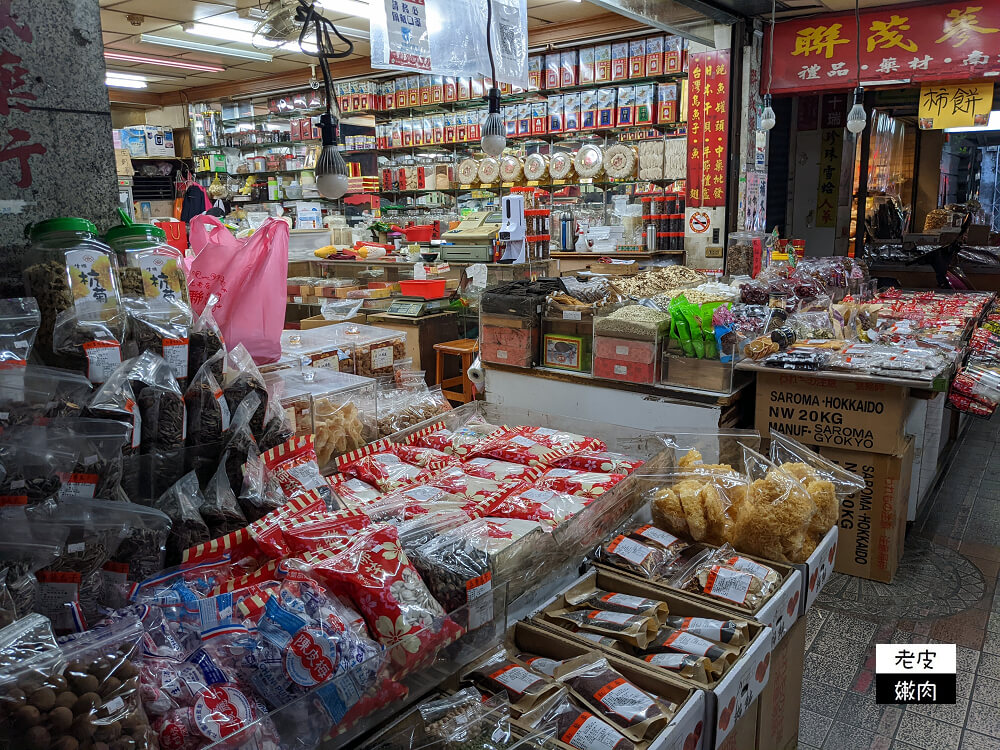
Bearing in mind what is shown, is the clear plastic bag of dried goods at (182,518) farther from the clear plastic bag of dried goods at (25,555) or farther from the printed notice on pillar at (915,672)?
the printed notice on pillar at (915,672)

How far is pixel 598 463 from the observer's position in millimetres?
1976

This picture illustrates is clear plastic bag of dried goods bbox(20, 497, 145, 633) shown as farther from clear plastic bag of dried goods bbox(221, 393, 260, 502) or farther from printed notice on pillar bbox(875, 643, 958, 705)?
printed notice on pillar bbox(875, 643, 958, 705)

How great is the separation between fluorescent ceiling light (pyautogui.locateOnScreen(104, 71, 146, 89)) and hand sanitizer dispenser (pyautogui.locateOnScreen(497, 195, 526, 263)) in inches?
272

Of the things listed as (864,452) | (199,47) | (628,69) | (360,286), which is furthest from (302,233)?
(864,452)

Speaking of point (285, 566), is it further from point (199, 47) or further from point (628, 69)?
point (199, 47)

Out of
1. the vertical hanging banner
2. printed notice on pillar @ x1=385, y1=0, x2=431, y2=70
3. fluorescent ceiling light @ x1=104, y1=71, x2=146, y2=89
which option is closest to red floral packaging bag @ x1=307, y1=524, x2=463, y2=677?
printed notice on pillar @ x1=385, y1=0, x2=431, y2=70

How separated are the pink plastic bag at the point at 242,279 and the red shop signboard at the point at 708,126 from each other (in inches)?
198

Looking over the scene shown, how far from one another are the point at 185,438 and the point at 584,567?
3.08 feet

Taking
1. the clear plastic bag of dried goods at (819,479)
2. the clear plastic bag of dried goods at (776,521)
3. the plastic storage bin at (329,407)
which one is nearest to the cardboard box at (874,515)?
the clear plastic bag of dried goods at (819,479)

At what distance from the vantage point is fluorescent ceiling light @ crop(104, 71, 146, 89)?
9645 mm

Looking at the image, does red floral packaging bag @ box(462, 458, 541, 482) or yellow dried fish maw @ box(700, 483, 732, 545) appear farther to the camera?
red floral packaging bag @ box(462, 458, 541, 482)

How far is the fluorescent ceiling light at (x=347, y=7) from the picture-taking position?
623 centimetres

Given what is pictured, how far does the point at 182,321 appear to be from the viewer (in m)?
1.39

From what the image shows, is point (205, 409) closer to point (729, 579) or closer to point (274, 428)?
point (274, 428)
